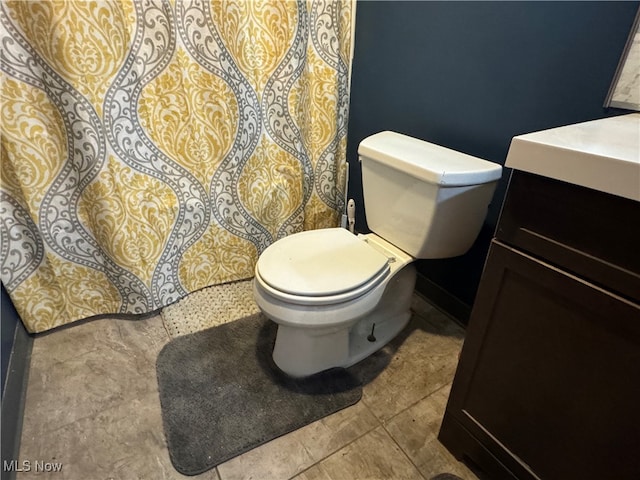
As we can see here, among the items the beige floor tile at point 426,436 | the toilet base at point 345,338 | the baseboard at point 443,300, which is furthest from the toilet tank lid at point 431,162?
the beige floor tile at point 426,436

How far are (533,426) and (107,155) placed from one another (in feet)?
4.79

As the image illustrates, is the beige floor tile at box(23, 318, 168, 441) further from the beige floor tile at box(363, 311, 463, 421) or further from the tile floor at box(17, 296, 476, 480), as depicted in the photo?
the beige floor tile at box(363, 311, 463, 421)

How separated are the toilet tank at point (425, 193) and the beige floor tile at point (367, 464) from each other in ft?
1.99

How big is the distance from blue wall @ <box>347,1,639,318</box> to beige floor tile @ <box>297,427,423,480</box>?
681mm

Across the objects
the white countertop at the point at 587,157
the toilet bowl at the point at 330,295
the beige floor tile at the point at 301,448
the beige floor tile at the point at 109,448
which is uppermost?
the white countertop at the point at 587,157

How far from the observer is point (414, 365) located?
1.34 metres

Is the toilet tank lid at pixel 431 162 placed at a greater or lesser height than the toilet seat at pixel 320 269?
greater

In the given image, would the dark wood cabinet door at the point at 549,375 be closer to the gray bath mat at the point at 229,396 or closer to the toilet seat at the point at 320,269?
the toilet seat at the point at 320,269

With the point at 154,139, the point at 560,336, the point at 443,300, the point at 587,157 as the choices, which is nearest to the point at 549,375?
the point at 560,336

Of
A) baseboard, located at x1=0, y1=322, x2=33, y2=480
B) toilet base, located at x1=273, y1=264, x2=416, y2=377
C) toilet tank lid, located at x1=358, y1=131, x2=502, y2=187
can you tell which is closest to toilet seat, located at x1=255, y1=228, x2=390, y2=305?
toilet base, located at x1=273, y1=264, x2=416, y2=377

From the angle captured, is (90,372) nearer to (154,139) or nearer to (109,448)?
(109,448)

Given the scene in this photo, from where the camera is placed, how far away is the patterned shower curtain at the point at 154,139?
3.68 ft

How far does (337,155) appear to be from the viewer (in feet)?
5.73

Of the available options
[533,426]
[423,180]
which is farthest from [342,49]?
[533,426]
